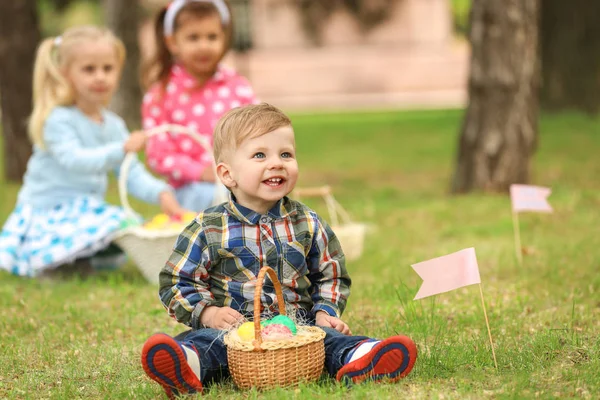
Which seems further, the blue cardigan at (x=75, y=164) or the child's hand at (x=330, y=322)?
the blue cardigan at (x=75, y=164)

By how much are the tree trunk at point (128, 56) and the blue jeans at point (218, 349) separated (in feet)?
35.1

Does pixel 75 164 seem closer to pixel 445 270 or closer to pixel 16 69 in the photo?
pixel 445 270

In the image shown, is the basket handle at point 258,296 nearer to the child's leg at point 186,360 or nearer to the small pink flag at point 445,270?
the child's leg at point 186,360

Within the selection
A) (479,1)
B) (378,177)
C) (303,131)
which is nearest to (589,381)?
(479,1)

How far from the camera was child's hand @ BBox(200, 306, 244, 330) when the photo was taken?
125 inches

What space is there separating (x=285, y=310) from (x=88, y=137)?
252 centimetres

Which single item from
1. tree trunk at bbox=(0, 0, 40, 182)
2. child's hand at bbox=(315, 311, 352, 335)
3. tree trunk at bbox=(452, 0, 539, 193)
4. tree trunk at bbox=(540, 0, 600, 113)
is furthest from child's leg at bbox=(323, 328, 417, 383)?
tree trunk at bbox=(540, 0, 600, 113)

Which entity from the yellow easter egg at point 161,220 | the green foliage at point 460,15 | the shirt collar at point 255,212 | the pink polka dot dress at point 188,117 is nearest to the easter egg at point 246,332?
the shirt collar at point 255,212

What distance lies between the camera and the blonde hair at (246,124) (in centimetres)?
318

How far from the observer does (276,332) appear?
2984mm

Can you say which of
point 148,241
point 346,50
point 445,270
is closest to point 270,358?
point 445,270

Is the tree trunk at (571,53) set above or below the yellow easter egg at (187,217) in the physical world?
below

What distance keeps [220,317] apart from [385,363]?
1.99 ft

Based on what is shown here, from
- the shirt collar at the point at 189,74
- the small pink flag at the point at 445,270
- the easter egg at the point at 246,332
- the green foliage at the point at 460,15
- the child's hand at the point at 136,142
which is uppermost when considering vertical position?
the shirt collar at the point at 189,74
